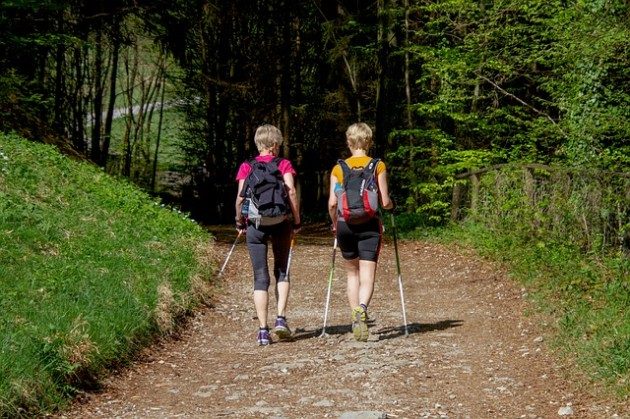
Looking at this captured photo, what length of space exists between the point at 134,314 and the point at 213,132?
25.5 metres

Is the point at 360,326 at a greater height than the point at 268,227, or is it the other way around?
the point at 268,227

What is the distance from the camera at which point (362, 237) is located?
8156mm

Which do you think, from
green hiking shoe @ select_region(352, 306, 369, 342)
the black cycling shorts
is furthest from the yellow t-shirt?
green hiking shoe @ select_region(352, 306, 369, 342)

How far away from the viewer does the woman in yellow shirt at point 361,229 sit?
8.06m

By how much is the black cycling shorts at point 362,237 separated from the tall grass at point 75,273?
1959 mm

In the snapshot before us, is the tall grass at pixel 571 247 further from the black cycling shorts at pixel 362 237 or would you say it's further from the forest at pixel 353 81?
the black cycling shorts at pixel 362 237

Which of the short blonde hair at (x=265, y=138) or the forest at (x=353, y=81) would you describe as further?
the forest at (x=353, y=81)

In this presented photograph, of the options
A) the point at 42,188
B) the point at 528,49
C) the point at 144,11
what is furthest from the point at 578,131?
the point at 144,11

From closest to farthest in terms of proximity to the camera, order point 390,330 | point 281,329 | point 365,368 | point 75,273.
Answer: point 365,368 → point 281,329 → point 75,273 → point 390,330

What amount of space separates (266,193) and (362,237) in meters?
0.97

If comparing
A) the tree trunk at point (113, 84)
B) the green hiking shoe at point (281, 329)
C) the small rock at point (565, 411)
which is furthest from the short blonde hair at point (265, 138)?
the tree trunk at point (113, 84)

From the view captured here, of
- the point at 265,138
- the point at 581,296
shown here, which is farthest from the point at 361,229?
the point at 581,296

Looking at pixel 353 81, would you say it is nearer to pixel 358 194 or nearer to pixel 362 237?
pixel 362 237

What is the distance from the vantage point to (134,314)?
800 centimetres
